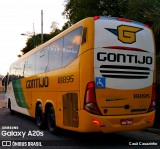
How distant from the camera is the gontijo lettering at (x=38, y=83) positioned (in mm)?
11703

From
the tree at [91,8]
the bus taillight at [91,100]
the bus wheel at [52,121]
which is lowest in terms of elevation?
the bus wheel at [52,121]

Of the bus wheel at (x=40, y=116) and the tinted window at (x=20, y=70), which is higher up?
the tinted window at (x=20, y=70)

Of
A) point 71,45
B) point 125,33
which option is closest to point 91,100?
point 71,45

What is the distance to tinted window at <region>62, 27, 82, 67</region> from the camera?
366 inches

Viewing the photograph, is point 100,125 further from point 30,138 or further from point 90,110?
point 30,138

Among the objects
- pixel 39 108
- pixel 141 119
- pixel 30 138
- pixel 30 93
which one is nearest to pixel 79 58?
pixel 141 119

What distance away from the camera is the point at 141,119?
9.14m

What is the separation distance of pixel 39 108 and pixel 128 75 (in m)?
4.59

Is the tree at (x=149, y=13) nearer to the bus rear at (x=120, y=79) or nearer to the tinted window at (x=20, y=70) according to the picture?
the bus rear at (x=120, y=79)

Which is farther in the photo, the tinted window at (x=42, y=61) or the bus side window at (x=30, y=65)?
the bus side window at (x=30, y=65)

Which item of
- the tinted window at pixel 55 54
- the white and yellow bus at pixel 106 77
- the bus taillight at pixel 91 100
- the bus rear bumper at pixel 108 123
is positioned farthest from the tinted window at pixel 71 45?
the bus rear bumper at pixel 108 123

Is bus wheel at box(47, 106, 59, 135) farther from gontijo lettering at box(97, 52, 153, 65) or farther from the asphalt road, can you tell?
gontijo lettering at box(97, 52, 153, 65)

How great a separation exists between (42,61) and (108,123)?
480 cm

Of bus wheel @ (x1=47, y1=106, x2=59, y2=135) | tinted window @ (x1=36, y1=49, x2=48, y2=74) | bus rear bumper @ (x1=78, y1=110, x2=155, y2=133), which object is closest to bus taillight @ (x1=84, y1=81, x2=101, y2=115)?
bus rear bumper @ (x1=78, y1=110, x2=155, y2=133)
